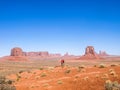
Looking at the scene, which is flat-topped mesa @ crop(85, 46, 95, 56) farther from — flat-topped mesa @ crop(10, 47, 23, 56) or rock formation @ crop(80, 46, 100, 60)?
flat-topped mesa @ crop(10, 47, 23, 56)

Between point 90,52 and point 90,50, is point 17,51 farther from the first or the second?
point 90,52

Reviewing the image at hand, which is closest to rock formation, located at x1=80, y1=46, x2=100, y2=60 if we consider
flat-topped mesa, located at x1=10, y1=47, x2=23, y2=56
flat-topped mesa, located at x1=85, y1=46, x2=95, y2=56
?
flat-topped mesa, located at x1=85, y1=46, x2=95, y2=56

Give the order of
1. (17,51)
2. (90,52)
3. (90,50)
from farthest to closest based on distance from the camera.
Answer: (90,52)
(90,50)
(17,51)

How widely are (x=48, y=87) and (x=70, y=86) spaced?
2017 millimetres

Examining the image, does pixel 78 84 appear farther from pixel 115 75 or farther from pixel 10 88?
pixel 10 88

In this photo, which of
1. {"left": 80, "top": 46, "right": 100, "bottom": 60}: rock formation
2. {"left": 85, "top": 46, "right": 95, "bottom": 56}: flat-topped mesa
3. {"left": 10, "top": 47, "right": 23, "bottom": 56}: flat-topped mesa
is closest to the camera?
{"left": 10, "top": 47, "right": 23, "bottom": 56}: flat-topped mesa

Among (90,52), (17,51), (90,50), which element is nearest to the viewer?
(17,51)

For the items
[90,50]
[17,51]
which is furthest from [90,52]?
[17,51]

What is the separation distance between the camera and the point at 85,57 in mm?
172125

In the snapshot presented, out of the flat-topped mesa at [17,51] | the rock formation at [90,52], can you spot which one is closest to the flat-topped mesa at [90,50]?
the rock formation at [90,52]

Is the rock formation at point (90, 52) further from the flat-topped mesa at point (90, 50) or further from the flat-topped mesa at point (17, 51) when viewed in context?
the flat-topped mesa at point (17, 51)

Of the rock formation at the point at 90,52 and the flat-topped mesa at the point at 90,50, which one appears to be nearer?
the flat-topped mesa at the point at 90,50

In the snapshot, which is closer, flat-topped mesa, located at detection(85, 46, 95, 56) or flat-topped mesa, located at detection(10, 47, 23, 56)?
flat-topped mesa, located at detection(10, 47, 23, 56)

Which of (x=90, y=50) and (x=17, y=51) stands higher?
(x=90, y=50)
